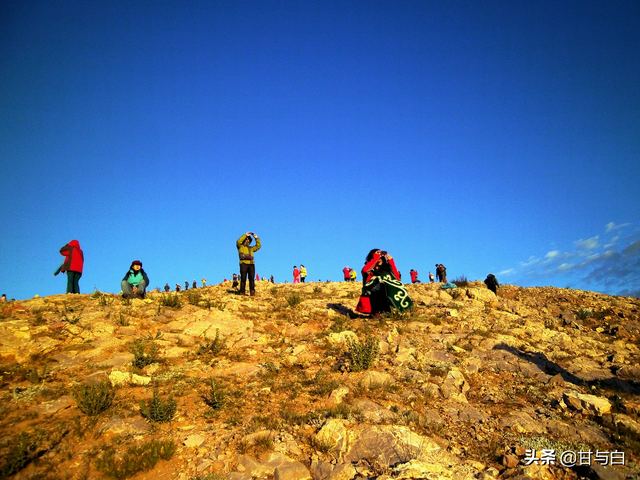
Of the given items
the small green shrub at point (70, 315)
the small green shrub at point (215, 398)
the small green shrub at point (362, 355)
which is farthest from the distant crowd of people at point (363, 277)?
the small green shrub at point (215, 398)

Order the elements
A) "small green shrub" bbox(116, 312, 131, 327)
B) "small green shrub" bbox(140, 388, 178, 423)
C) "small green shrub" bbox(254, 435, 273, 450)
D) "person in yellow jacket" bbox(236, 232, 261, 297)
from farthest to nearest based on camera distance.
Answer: "person in yellow jacket" bbox(236, 232, 261, 297)
"small green shrub" bbox(116, 312, 131, 327)
"small green shrub" bbox(140, 388, 178, 423)
"small green shrub" bbox(254, 435, 273, 450)

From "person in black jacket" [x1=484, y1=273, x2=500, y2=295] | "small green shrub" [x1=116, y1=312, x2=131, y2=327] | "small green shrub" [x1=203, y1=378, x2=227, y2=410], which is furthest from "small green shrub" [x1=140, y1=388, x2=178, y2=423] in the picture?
"person in black jacket" [x1=484, y1=273, x2=500, y2=295]

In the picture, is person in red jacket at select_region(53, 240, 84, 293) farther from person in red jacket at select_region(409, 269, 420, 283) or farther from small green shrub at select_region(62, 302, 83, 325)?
person in red jacket at select_region(409, 269, 420, 283)

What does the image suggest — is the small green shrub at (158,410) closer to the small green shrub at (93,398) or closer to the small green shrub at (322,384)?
the small green shrub at (93,398)

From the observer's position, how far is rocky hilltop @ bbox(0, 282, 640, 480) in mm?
5156

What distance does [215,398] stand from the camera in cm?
→ 665

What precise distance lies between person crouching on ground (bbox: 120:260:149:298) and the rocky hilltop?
73cm

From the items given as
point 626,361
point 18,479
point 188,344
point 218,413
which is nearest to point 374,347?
point 218,413

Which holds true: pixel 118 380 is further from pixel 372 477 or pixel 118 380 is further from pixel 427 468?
pixel 427 468

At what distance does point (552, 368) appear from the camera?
29.0 ft

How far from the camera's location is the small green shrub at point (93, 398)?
20.3 feet

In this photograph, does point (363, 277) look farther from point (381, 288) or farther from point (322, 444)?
point (322, 444)

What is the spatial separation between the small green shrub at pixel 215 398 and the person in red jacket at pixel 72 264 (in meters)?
9.66

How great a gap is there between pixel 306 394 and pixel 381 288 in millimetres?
5813
